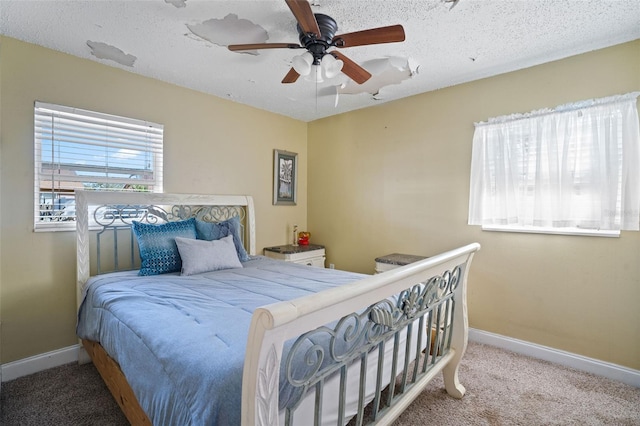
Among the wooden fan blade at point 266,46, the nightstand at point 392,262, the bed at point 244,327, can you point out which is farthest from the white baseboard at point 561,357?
the wooden fan blade at point 266,46

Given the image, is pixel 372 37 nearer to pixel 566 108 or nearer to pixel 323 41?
pixel 323 41

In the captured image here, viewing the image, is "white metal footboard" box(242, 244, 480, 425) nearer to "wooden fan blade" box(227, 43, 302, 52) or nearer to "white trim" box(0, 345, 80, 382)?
"wooden fan blade" box(227, 43, 302, 52)

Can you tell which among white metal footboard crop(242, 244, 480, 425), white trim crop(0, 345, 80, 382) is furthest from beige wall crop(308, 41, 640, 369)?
white trim crop(0, 345, 80, 382)

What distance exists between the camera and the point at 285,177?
13.3 feet

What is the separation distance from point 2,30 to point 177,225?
1780 millimetres

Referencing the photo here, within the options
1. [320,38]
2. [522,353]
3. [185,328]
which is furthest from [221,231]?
[522,353]

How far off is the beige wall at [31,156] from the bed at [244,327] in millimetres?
302

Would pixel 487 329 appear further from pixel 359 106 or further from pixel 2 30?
pixel 2 30

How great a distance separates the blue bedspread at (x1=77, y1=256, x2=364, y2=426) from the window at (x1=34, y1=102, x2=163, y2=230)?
2.44 ft

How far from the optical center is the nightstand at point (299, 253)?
11.6ft

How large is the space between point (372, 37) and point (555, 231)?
2.17m

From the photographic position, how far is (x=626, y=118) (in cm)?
211

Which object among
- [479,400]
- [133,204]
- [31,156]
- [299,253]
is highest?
[31,156]

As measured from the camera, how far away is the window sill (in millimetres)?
2227
